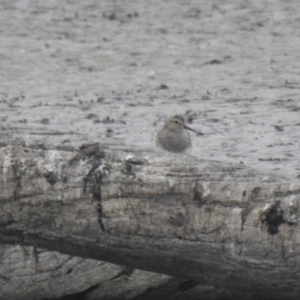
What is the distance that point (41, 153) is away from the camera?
6.05 m

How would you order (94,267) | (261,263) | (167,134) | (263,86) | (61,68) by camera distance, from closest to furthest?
1. (261,263)
2. (94,267)
3. (167,134)
4. (263,86)
5. (61,68)

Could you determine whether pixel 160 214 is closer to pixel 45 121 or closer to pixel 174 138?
pixel 174 138

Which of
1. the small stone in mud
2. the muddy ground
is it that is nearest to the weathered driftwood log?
the muddy ground

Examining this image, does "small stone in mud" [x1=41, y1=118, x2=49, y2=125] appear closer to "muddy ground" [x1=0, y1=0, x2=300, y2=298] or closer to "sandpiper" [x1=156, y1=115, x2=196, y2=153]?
"muddy ground" [x1=0, y1=0, x2=300, y2=298]

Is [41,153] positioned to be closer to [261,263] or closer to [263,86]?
[261,263]

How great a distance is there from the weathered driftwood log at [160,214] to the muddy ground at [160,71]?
347 cm

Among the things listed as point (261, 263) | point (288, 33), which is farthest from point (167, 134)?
point (288, 33)

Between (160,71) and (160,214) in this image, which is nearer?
(160,214)

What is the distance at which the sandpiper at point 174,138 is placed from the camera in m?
10.0

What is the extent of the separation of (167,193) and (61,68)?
356 inches

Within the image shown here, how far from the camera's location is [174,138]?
33.0ft

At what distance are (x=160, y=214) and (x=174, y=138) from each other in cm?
422

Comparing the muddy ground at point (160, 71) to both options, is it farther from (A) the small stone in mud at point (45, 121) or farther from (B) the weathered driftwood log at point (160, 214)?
(B) the weathered driftwood log at point (160, 214)

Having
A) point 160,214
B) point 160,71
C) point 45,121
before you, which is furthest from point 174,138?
point 160,71
